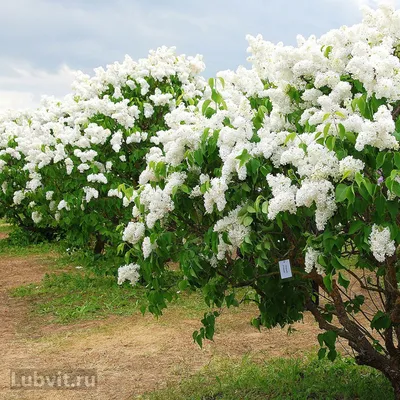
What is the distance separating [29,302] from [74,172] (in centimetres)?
220

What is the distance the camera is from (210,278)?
4.65 meters

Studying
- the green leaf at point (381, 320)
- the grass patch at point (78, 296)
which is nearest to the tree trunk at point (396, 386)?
the green leaf at point (381, 320)

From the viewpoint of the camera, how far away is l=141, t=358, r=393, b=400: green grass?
5371 millimetres

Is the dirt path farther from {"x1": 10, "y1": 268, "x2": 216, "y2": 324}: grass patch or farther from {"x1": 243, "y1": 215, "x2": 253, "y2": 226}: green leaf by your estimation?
{"x1": 243, "y1": 215, "x2": 253, "y2": 226}: green leaf

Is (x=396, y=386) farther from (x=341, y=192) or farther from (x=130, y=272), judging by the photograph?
(x=341, y=192)

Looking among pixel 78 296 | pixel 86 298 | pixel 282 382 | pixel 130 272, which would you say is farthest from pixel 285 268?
pixel 78 296

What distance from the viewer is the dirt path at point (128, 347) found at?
6098 mm

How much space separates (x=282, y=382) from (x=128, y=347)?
85.1 inches

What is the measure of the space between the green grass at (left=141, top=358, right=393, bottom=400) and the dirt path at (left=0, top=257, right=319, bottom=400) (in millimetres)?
285

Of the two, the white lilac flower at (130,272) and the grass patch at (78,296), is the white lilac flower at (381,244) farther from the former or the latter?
the grass patch at (78,296)

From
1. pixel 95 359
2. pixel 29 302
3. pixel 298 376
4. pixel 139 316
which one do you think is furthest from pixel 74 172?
pixel 298 376

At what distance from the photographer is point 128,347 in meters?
7.20

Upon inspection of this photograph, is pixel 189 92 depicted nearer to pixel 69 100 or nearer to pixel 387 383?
pixel 69 100

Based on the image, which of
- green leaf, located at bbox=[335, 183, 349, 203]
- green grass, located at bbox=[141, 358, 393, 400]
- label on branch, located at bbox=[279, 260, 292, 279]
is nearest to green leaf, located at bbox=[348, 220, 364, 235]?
green leaf, located at bbox=[335, 183, 349, 203]
